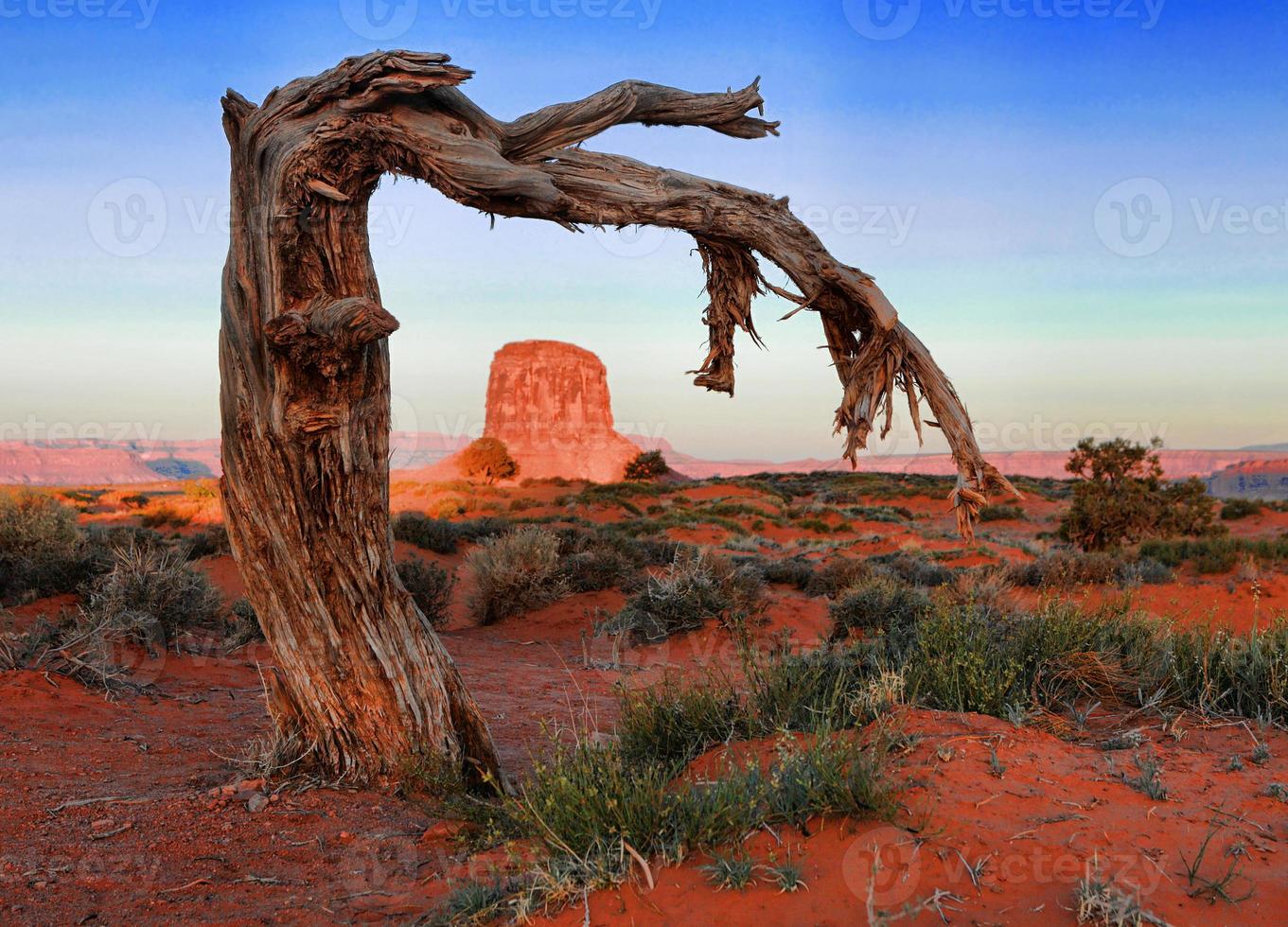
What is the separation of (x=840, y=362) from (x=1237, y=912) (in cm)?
335

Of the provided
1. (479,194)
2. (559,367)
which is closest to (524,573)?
(479,194)

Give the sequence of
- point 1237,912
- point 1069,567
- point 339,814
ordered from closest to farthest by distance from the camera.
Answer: point 1237,912 → point 339,814 → point 1069,567

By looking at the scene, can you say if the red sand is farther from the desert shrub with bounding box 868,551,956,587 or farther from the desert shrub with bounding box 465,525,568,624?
the desert shrub with bounding box 868,551,956,587

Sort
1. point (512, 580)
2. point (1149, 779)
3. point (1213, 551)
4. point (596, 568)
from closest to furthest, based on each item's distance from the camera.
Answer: point (1149, 779) → point (512, 580) → point (596, 568) → point (1213, 551)

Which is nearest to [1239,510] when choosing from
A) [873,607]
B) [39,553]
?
[873,607]

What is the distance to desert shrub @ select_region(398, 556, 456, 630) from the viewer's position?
12703mm

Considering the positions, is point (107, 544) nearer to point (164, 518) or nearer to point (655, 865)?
point (655, 865)

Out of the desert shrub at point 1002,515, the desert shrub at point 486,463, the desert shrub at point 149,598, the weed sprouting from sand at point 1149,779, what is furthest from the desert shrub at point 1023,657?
the desert shrub at point 486,463

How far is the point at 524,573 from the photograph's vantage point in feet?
43.2

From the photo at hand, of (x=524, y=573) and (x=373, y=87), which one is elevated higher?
(x=373, y=87)

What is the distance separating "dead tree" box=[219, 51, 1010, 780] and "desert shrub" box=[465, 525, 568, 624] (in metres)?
7.74

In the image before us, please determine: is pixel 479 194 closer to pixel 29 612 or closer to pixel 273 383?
pixel 273 383

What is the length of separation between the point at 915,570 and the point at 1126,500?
32.5ft

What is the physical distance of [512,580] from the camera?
13039 mm
